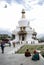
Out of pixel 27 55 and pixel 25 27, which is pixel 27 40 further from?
pixel 27 55

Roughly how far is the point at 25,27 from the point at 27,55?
124 feet

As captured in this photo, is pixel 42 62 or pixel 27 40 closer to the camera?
pixel 42 62

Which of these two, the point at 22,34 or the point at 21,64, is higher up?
the point at 21,64

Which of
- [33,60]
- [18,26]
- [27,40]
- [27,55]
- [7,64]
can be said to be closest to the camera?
[7,64]

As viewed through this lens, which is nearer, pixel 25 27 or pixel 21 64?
pixel 21 64

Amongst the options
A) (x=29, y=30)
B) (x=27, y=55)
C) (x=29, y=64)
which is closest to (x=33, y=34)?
(x=29, y=30)

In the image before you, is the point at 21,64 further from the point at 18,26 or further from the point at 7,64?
the point at 18,26

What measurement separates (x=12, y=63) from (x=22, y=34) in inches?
1527

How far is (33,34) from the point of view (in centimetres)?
5828

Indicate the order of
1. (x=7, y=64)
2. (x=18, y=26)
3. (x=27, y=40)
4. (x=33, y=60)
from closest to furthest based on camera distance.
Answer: (x=7, y=64)
(x=33, y=60)
(x=27, y=40)
(x=18, y=26)

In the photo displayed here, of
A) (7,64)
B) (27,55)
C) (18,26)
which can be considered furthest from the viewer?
(18,26)

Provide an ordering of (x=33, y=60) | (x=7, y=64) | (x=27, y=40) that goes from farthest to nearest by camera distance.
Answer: (x=27, y=40)
(x=33, y=60)
(x=7, y=64)

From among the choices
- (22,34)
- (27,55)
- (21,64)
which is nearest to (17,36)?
(22,34)

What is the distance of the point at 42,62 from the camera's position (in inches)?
655
